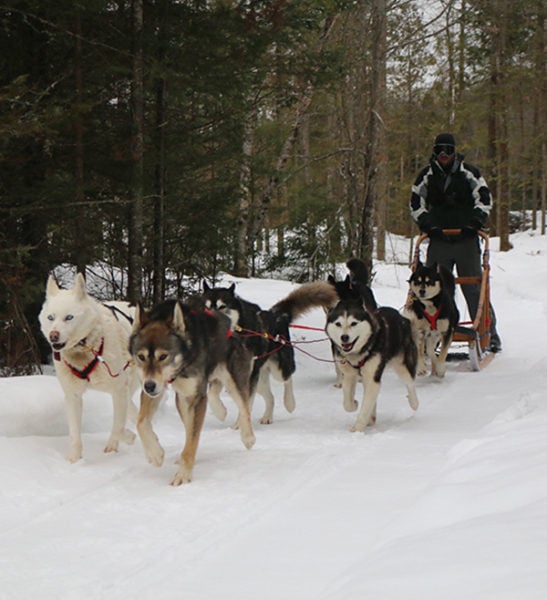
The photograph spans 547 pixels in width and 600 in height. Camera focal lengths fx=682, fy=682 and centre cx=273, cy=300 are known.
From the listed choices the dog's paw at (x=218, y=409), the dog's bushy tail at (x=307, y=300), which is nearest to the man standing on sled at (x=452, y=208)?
the dog's bushy tail at (x=307, y=300)

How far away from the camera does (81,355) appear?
13.4ft

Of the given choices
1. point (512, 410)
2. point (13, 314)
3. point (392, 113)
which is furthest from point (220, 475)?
point (392, 113)

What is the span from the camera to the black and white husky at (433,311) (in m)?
6.80

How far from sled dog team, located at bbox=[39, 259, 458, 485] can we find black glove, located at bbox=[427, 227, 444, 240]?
1618mm

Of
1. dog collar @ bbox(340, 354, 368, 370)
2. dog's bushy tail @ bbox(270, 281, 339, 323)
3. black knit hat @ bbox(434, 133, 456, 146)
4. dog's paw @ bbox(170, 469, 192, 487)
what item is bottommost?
dog's paw @ bbox(170, 469, 192, 487)

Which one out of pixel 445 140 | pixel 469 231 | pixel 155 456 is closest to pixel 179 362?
pixel 155 456

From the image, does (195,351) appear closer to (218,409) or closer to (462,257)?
(218,409)

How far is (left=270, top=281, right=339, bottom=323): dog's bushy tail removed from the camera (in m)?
5.54

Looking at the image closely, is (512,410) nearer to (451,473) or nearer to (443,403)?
(443,403)

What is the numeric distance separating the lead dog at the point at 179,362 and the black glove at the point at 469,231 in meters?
3.97

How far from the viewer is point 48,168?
21.7ft

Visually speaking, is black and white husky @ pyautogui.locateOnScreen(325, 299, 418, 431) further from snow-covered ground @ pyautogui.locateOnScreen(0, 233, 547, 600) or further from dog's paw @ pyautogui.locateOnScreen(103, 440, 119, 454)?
dog's paw @ pyautogui.locateOnScreen(103, 440, 119, 454)

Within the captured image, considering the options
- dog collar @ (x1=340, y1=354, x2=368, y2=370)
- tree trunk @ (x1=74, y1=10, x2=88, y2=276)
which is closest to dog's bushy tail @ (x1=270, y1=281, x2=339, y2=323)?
dog collar @ (x1=340, y1=354, x2=368, y2=370)

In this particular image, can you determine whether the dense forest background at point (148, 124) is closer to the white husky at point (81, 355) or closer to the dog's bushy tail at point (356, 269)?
the white husky at point (81, 355)
